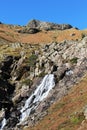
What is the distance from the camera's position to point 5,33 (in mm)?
189750

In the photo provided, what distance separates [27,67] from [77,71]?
17483mm

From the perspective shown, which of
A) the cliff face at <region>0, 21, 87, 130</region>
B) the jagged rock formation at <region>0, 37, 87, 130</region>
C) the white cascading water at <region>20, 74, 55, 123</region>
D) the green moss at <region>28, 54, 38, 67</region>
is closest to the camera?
the cliff face at <region>0, 21, 87, 130</region>

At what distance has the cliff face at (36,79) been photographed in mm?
63250

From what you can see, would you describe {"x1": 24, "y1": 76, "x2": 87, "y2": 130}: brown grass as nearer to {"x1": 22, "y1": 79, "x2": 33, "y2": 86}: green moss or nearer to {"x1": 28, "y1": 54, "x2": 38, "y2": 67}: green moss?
{"x1": 22, "y1": 79, "x2": 33, "y2": 86}: green moss

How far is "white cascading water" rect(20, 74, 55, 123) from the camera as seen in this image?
212ft

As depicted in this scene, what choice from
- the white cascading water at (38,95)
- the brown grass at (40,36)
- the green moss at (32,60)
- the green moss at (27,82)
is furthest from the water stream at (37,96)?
the brown grass at (40,36)

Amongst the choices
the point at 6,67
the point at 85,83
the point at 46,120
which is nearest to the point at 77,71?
the point at 85,83

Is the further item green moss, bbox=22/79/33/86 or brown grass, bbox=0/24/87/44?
brown grass, bbox=0/24/87/44

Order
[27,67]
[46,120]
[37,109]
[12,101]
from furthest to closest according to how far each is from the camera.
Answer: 1. [27,67]
2. [12,101]
3. [37,109]
4. [46,120]

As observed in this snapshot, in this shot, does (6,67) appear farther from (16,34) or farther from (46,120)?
(16,34)

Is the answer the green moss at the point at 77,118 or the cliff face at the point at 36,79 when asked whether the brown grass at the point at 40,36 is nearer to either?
the cliff face at the point at 36,79

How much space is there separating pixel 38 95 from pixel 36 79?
726 centimetres

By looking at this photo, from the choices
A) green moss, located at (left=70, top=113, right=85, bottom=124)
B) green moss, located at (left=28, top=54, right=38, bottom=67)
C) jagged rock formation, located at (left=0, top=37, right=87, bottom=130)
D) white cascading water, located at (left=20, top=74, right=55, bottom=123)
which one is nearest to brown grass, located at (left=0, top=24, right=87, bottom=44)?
jagged rock formation, located at (left=0, top=37, right=87, bottom=130)

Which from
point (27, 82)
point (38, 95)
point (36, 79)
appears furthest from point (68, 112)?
point (36, 79)
